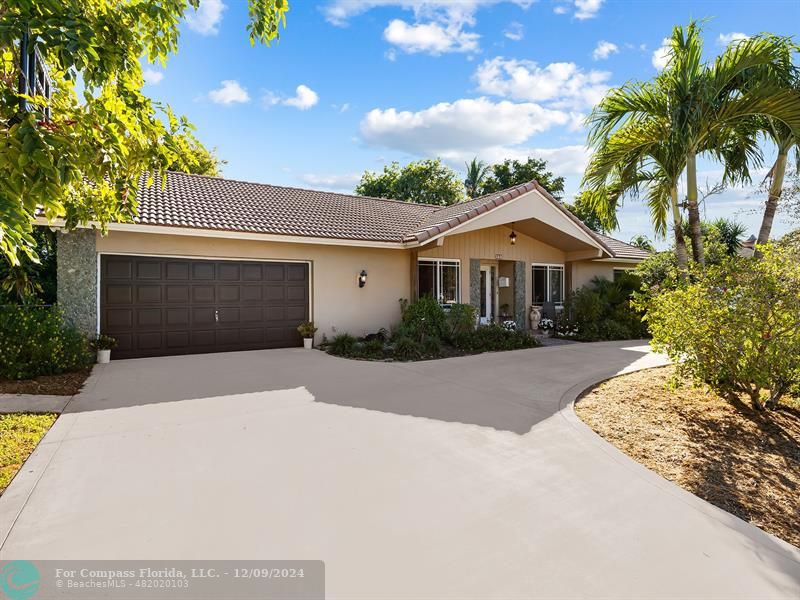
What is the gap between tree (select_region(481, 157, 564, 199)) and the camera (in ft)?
104

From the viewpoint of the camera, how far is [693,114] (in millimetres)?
6953

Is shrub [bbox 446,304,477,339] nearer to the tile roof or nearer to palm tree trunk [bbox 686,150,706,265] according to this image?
the tile roof

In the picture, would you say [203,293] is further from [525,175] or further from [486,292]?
[525,175]

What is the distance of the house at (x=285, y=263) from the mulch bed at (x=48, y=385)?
6.90 feet

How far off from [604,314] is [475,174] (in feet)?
73.5

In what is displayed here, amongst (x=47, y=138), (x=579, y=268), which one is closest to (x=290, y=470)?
(x=47, y=138)

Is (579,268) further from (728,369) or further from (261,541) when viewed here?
(261,541)

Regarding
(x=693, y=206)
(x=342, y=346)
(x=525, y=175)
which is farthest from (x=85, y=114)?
(x=525, y=175)

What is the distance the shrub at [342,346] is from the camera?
1071 cm

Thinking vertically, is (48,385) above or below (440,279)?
below

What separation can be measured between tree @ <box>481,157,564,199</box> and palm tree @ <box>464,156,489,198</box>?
138 centimetres

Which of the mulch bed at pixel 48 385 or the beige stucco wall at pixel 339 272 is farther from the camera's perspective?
the beige stucco wall at pixel 339 272

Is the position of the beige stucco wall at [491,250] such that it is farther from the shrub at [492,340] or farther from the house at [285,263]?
the shrub at [492,340]

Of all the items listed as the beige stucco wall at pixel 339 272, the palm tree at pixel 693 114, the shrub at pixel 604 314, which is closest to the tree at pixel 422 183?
the shrub at pixel 604 314
